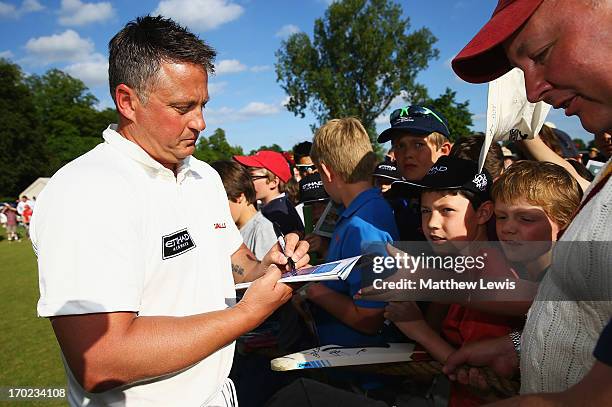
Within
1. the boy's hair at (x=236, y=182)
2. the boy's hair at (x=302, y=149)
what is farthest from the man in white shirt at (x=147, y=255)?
the boy's hair at (x=302, y=149)

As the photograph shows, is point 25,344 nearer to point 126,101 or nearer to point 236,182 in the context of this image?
point 236,182

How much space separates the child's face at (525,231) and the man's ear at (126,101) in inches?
72.9

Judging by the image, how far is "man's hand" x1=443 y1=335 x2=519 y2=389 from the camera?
1.87m

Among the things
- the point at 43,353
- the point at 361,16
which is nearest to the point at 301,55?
the point at 361,16

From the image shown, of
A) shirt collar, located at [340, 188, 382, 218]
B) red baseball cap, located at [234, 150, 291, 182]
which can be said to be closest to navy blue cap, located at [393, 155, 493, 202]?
shirt collar, located at [340, 188, 382, 218]

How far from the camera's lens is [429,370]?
225 centimetres

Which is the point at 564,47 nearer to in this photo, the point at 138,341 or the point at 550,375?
the point at 550,375

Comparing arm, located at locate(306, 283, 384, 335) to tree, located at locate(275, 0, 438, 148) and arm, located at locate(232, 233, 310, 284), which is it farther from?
tree, located at locate(275, 0, 438, 148)

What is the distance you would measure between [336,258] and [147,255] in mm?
1313

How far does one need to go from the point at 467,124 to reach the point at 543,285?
20.8 meters

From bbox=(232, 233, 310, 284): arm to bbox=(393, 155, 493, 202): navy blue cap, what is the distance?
85 cm

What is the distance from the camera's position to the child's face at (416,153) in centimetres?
369

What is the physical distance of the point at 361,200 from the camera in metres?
2.74

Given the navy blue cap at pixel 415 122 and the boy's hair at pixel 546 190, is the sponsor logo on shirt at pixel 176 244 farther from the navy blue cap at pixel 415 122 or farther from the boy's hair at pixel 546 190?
the navy blue cap at pixel 415 122
